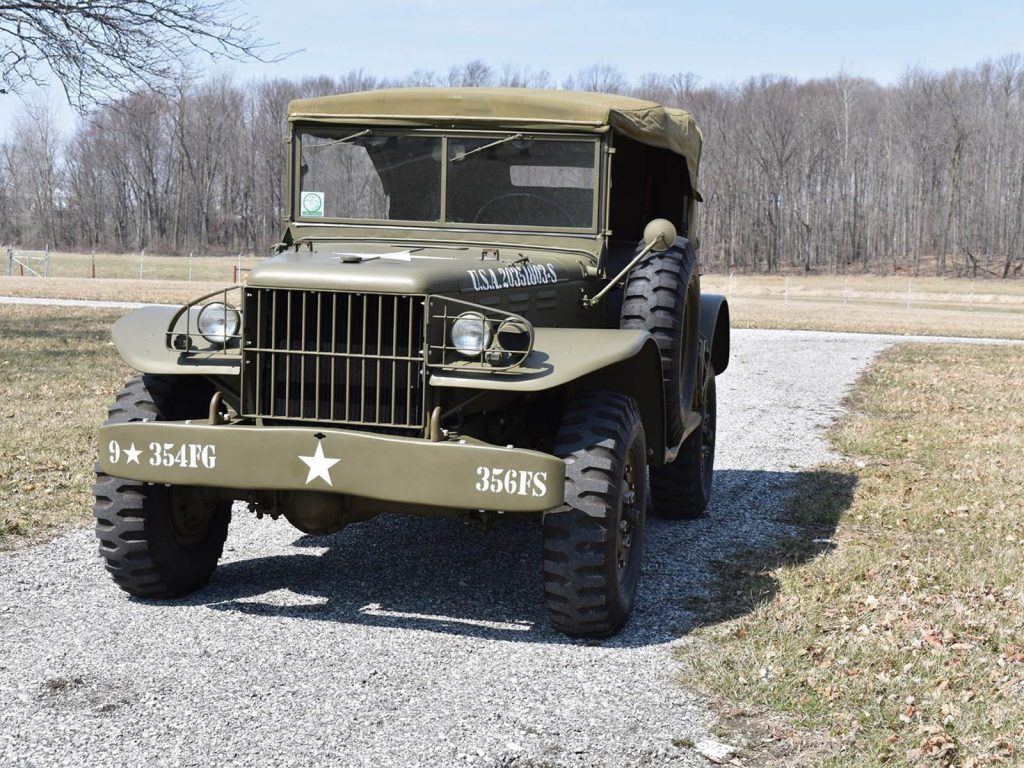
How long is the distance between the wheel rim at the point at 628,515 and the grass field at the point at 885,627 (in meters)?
0.46

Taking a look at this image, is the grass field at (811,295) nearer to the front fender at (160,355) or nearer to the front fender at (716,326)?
the front fender at (716,326)

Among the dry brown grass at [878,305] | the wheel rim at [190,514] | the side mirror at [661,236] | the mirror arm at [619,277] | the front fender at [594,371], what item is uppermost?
the side mirror at [661,236]

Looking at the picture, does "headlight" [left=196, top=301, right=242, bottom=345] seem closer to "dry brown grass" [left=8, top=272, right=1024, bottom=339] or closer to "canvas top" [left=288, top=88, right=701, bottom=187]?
"canvas top" [left=288, top=88, right=701, bottom=187]

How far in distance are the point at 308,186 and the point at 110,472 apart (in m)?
2.04

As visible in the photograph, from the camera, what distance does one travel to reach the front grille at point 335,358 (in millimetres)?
4828

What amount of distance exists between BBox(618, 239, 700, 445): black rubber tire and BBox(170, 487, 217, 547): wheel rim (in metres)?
2.14

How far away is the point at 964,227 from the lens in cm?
6469

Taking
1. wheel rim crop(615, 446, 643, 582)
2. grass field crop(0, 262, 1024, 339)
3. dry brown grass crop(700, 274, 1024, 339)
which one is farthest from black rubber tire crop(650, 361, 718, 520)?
dry brown grass crop(700, 274, 1024, 339)

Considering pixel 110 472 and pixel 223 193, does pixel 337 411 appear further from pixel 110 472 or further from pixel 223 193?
pixel 223 193

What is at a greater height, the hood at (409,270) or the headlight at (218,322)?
the hood at (409,270)

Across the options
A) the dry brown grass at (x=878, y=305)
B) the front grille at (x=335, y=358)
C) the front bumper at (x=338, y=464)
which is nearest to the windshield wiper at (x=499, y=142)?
the front grille at (x=335, y=358)

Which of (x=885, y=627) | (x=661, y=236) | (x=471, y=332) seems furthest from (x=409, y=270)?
(x=885, y=627)

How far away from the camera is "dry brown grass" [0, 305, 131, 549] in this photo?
7.09m

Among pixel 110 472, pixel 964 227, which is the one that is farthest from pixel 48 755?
pixel 964 227
